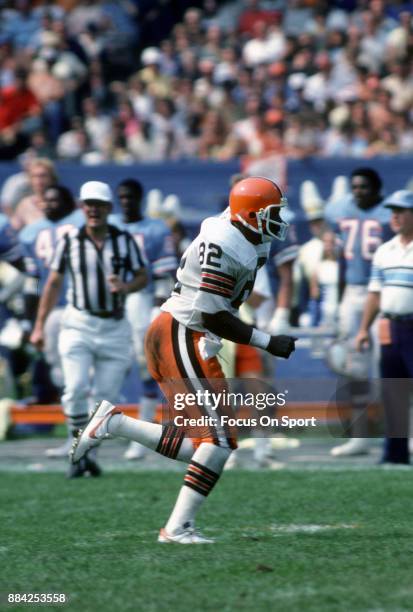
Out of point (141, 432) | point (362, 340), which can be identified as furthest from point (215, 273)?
point (362, 340)

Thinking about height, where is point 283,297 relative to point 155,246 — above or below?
below

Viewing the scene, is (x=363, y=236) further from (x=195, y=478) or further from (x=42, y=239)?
(x=195, y=478)

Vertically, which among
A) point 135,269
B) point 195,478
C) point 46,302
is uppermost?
point 135,269

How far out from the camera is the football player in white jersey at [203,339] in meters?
5.41

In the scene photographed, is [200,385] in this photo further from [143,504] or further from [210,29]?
[210,29]

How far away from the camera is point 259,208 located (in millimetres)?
5512

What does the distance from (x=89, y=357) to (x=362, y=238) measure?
2.18 m

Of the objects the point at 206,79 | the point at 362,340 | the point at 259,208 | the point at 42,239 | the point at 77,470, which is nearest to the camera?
the point at 259,208

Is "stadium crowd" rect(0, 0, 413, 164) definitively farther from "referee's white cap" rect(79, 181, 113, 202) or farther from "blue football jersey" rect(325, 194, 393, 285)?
"referee's white cap" rect(79, 181, 113, 202)

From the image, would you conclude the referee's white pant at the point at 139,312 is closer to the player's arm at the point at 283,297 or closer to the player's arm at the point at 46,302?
the player's arm at the point at 283,297

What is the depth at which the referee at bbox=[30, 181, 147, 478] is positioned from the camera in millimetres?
8031

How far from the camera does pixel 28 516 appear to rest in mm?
6539

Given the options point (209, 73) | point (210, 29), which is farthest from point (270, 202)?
point (210, 29)

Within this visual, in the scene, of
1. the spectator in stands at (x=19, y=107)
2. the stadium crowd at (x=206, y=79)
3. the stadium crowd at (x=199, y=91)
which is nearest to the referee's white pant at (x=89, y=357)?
the stadium crowd at (x=199, y=91)
